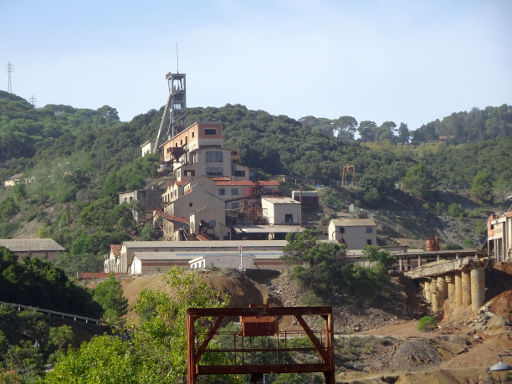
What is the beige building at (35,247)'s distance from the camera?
117 m

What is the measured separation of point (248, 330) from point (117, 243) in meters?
94.0

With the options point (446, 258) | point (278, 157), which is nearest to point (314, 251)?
point (446, 258)

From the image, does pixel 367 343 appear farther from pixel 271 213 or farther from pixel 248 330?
pixel 248 330

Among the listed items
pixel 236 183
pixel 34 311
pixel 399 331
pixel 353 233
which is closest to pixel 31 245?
pixel 236 183

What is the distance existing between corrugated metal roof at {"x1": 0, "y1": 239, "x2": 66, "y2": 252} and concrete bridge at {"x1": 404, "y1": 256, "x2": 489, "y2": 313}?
43.4 m

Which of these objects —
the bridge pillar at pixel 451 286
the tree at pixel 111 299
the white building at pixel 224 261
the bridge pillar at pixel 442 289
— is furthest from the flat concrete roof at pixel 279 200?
the tree at pixel 111 299

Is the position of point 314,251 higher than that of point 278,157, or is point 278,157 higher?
point 278,157

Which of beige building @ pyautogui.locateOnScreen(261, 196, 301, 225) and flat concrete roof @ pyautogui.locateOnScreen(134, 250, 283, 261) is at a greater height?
beige building @ pyautogui.locateOnScreen(261, 196, 301, 225)

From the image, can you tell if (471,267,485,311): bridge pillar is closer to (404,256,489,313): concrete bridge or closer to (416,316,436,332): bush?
(404,256,489,313): concrete bridge

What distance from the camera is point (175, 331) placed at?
49594mm

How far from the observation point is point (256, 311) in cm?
3247

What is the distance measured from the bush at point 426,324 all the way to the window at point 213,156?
52334mm

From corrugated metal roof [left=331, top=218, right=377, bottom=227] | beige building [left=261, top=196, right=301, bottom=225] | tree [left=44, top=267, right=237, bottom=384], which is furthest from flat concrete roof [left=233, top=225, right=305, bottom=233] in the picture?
tree [left=44, top=267, right=237, bottom=384]

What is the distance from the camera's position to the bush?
92.4 meters
